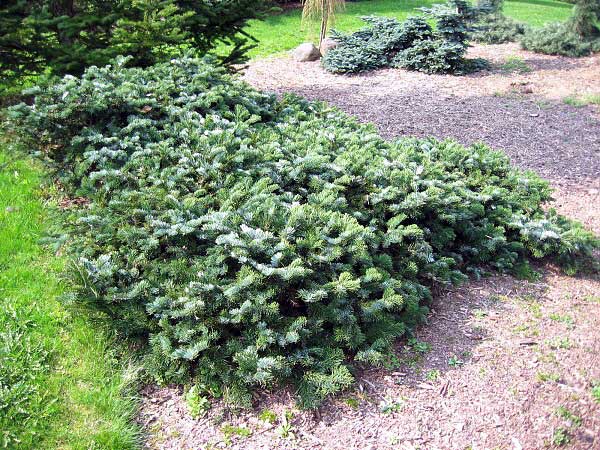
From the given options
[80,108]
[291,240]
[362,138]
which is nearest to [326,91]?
[362,138]

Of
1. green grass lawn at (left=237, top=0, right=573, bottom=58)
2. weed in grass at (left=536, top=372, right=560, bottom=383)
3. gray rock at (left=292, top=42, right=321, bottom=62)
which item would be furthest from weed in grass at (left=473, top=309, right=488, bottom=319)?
gray rock at (left=292, top=42, right=321, bottom=62)

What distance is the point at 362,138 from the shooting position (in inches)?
174

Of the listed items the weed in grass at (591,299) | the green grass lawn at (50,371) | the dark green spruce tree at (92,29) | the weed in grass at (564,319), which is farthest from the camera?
the dark green spruce tree at (92,29)

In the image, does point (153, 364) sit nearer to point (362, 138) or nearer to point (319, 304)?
point (319, 304)

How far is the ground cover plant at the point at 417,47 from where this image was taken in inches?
360

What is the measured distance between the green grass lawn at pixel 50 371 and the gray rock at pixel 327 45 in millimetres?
7779

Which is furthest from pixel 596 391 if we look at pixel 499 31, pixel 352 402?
pixel 499 31

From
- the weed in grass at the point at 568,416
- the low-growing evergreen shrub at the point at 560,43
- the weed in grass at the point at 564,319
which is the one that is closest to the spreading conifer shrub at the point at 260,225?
the weed in grass at the point at 564,319

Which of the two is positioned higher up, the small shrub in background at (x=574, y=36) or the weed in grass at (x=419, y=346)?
the small shrub in background at (x=574, y=36)

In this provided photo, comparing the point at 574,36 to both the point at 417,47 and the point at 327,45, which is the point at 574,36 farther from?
the point at 327,45

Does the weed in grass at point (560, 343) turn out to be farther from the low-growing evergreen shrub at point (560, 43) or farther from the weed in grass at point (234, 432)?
the low-growing evergreen shrub at point (560, 43)

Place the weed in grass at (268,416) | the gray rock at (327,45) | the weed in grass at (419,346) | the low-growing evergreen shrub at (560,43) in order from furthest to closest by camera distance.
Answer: the low-growing evergreen shrub at (560,43) < the gray rock at (327,45) < the weed in grass at (419,346) < the weed in grass at (268,416)

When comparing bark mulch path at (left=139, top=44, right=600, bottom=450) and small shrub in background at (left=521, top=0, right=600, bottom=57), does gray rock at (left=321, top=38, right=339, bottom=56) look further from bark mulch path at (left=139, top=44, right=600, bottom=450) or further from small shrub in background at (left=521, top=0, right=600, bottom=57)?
bark mulch path at (left=139, top=44, right=600, bottom=450)

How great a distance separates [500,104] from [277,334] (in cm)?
628
